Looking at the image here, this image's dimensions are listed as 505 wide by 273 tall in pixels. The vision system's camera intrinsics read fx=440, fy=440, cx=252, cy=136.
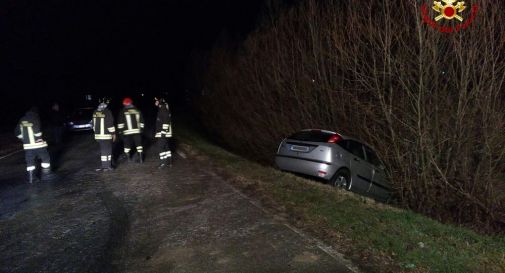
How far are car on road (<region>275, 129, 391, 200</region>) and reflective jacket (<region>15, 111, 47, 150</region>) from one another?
5.86 metres

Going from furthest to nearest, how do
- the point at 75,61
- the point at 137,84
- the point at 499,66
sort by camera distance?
the point at 137,84 → the point at 75,61 → the point at 499,66

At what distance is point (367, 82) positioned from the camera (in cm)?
1012

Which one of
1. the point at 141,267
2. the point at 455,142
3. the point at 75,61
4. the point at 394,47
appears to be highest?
the point at 75,61

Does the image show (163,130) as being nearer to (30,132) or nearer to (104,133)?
(104,133)

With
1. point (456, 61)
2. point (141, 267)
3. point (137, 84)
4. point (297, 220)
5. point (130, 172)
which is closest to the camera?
point (141, 267)

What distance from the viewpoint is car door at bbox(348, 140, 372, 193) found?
10.5 m

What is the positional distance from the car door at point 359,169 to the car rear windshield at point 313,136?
2.12 feet

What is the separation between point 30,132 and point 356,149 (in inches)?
307

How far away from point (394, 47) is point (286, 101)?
6.20 meters

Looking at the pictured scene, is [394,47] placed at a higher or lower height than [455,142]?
higher

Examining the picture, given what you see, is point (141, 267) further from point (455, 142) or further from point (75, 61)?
point (75, 61)

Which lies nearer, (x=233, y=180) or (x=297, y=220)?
(x=297, y=220)

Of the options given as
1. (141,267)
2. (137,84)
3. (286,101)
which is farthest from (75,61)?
(141,267)

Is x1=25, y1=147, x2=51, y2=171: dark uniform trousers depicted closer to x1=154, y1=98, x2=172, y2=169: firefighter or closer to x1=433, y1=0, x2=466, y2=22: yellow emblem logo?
x1=154, y1=98, x2=172, y2=169: firefighter
